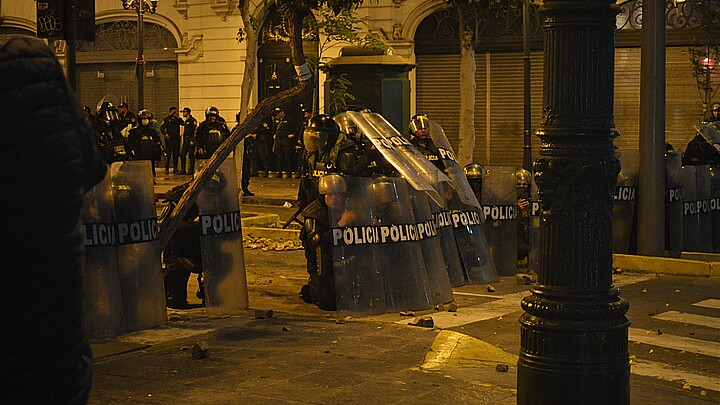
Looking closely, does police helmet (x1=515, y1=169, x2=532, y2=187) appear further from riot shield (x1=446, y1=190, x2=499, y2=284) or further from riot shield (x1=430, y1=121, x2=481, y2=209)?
riot shield (x1=446, y1=190, x2=499, y2=284)

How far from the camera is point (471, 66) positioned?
24906mm

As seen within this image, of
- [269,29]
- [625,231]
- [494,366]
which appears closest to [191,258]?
[494,366]

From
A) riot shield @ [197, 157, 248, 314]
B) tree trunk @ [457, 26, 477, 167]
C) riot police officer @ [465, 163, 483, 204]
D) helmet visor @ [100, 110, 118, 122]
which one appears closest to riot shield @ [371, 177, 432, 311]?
riot shield @ [197, 157, 248, 314]

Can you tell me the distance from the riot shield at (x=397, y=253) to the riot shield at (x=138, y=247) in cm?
216

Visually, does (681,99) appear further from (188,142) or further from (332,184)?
(332,184)

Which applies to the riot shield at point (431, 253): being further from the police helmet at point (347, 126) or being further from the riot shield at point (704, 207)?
the riot shield at point (704, 207)

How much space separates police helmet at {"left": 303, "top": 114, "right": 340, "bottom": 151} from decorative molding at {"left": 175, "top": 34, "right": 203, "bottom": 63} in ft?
79.4

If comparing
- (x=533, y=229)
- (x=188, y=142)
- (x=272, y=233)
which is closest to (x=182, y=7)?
(x=188, y=142)

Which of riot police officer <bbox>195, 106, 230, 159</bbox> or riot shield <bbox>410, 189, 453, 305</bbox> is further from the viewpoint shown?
riot police officer <bbox>195, 106, 230, 159</bbox>

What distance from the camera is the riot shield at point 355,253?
34.1 feet

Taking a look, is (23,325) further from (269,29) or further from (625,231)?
(269,29)

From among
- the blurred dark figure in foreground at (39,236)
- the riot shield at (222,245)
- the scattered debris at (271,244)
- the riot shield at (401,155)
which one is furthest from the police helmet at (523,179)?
the blurred dark figure in foreground at (39,236)

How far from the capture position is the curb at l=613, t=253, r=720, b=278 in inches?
512

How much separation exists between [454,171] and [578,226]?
6.75 metres
